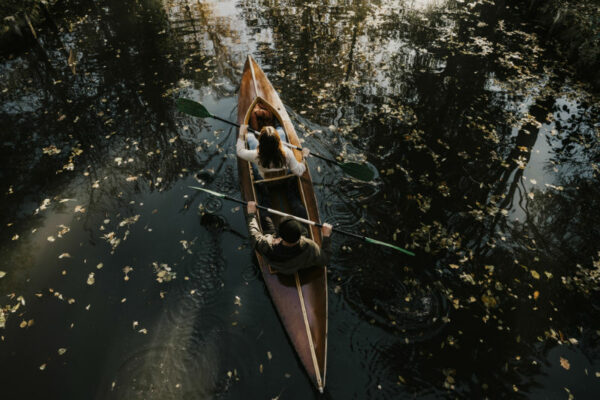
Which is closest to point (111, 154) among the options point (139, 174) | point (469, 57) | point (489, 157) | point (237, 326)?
point (139, 174)

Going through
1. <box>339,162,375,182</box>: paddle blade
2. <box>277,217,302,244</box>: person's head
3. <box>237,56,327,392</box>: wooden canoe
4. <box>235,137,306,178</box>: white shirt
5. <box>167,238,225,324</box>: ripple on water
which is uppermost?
<box>277,217,302,244</box>: person's head

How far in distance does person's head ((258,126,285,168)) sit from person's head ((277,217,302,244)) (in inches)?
66.6

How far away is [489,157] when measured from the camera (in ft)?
24.1


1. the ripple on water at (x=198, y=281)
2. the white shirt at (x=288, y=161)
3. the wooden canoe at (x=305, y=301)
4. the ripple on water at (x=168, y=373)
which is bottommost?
the ripple on water at (x=168, y=373)

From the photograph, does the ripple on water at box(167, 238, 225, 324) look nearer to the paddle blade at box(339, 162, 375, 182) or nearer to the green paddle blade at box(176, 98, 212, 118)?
the paddle blade at box(339, 162, 375, 182)

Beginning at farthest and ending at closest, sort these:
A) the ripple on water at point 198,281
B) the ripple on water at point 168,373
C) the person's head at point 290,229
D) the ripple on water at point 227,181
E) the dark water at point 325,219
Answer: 1. the ripple on water at point 227,181
2. the ripple on water at point 198,281
3. the dark water at point 325,219
4. the ripple on water at point 168,373
5. the person's head at point 290,229

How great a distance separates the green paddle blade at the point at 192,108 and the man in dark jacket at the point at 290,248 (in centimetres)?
409

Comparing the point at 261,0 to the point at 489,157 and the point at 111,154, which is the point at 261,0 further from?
the point at 489,157

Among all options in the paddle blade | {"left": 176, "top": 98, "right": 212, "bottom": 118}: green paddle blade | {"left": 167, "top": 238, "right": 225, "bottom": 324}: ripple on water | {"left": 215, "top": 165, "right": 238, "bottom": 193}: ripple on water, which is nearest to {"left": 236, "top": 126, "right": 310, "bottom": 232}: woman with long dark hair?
the paddle blade

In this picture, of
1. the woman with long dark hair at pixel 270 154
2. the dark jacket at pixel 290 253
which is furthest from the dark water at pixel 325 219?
the woman with long dark hair at pixel 270 154

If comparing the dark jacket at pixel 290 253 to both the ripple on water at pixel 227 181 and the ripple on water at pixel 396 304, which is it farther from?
the ripple on water at pixel 227 181

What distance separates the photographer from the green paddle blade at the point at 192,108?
23.8ft

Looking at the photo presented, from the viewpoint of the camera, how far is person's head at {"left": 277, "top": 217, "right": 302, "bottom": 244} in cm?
354

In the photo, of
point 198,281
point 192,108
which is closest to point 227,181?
point 192,108
